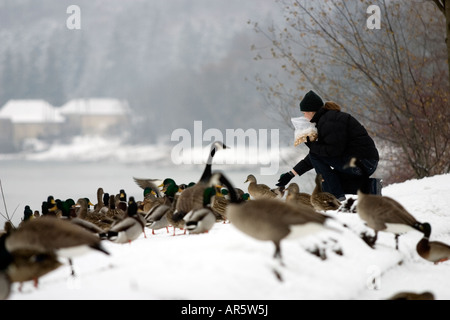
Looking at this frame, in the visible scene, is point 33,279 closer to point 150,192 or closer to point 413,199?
point 413,199

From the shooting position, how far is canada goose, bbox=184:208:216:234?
7.09m

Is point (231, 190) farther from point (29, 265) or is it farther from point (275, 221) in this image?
point (29, 265)

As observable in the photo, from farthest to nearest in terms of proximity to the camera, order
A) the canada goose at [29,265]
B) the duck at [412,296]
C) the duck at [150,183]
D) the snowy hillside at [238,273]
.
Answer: the duck at [150,183], the duck at [412,296], the canada goose at [29,265], the snowy hillside at [238,273]

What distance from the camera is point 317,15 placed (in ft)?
50.1

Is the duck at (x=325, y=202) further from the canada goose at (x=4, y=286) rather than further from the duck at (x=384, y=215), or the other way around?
the canada goose at (x=4, y=286)

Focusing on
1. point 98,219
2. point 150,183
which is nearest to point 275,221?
point 98,219

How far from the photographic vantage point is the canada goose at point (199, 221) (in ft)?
23.3

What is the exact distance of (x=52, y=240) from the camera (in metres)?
4.78

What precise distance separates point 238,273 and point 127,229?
3.01 m

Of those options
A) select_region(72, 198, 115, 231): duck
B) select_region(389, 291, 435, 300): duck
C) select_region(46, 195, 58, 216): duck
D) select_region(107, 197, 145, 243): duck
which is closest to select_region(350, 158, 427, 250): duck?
select_region(389, 291, 435, 300): duck

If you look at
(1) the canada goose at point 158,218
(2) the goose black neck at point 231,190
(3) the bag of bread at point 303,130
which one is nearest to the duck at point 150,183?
(3) the bag of bread at point 303,130

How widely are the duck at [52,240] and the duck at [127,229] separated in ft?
7.46

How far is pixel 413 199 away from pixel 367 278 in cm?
478
